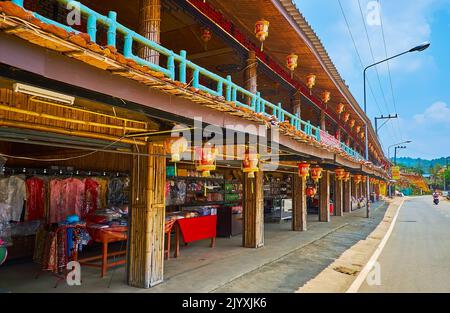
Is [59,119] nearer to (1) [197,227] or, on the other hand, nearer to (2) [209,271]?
(2) [209,271]

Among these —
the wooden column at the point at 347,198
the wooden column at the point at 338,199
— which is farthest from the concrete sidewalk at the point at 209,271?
the wooden column at the point at 347,198

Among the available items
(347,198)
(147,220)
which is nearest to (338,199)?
(347,198)

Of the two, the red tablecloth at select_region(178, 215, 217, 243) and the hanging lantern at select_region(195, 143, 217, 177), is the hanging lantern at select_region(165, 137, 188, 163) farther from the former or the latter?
the red tablecloth at select_region(178, 215, 217, 243)

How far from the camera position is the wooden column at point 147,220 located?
6.41 meters

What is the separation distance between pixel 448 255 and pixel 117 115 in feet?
35.7

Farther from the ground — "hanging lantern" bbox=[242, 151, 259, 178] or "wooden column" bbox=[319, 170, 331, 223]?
"hanging lantern" bbox=[242, 151, 259, 178]

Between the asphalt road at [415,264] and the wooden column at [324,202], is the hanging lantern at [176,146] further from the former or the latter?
the wooden column at [324,202]

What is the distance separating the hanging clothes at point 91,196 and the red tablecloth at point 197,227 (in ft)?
9.19

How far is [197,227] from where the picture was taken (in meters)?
9.77

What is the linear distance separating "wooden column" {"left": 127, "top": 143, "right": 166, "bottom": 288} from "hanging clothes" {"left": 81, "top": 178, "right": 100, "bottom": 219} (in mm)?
3579

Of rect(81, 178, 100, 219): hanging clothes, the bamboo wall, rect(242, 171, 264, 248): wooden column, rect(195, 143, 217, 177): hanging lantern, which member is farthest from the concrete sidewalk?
the bamboo wall

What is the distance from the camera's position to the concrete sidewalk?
6551mm

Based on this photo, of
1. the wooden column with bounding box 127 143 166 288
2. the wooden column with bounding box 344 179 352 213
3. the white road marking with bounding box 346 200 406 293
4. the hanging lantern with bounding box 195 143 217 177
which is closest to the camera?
the wooden column with bounding box 127 143 166 288
